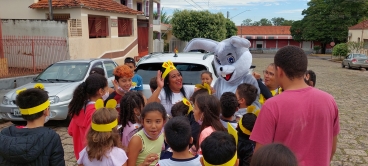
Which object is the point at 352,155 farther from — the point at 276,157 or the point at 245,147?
the point at 276,157

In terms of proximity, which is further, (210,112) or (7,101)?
(7,101)

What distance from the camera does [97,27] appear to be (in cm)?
1686

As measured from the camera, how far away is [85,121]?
302 cm

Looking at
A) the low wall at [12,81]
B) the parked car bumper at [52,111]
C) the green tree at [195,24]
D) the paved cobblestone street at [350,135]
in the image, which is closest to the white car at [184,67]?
the paved cobblestone street at [350,135]

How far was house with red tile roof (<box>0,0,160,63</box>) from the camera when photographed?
13773 mm

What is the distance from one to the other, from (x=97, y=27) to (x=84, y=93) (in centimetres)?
1459

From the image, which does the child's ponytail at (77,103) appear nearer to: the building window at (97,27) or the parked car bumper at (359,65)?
the building window at (97,27)

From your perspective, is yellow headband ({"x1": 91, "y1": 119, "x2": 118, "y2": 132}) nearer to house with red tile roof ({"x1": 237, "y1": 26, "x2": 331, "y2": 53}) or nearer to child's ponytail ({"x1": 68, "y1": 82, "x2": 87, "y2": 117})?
child's ponytail ({"x1": 68, "y1": 82, "x2": 87, "y2": 117})

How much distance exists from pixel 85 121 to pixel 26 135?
798 millimetres

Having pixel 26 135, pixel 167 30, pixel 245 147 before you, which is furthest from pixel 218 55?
pixel 167 30

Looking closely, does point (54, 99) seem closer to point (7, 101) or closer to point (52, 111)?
point (52, 111)

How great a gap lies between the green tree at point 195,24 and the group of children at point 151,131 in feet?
78.7

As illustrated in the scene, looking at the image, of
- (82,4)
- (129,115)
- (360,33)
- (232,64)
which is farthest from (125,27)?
(360,33)

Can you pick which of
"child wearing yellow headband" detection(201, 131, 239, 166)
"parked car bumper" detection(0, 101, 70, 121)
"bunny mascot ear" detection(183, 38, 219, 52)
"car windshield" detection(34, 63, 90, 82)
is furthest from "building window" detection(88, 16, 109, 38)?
"child wearing yellow headband" detection(201, 131, 239, 166)
